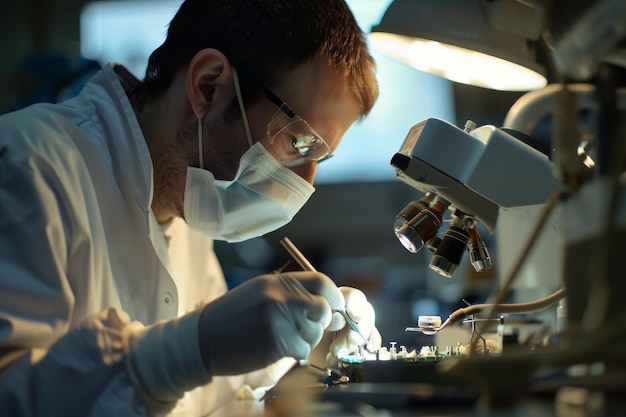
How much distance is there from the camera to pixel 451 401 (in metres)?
0.78

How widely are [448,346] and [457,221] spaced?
0.26 metres

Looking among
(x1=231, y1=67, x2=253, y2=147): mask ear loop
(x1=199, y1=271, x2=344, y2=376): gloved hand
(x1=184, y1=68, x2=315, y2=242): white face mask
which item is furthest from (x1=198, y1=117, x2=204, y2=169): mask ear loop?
(x1=199, y1=271, x2=344, y2=376): gloved hand

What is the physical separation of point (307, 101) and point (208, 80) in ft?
0.83

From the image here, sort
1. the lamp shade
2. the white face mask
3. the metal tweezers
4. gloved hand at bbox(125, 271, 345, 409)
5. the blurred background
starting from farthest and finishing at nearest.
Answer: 1. the blurred background
2. the white face mask
3. the metal tweezers
4. the lamp shade
5. gloved hand at bbox(125, 271, 345, 409)

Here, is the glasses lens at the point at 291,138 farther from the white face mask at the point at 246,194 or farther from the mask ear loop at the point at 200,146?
the mask ear loop at the point at 200,146

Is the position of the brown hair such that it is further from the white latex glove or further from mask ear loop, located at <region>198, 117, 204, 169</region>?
the white latex glove

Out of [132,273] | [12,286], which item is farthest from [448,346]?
[12,286]

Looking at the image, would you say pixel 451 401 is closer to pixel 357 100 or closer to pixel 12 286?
pixel 12 286

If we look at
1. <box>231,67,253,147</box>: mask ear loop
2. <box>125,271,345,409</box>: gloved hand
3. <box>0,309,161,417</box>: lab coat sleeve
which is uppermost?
<box>231,67,253,147</box>: mask ear loop

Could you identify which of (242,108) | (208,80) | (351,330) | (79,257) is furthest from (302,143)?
(79,257)

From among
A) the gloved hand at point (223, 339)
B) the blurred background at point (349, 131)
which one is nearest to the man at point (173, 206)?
the gloved hand at point (223, 339)

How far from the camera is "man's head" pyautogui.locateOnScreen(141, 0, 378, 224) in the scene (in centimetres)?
160

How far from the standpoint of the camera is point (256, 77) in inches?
63.6

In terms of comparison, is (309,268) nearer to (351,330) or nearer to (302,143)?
(351,330)
